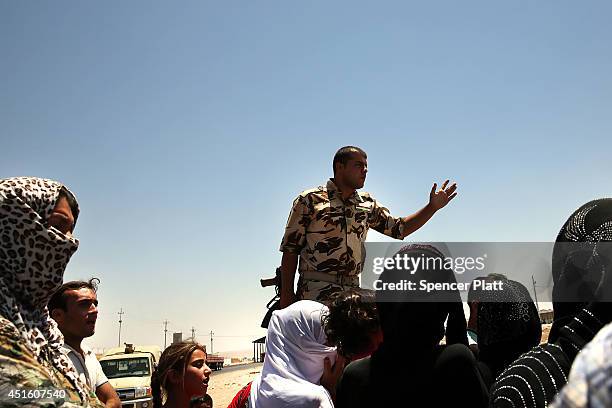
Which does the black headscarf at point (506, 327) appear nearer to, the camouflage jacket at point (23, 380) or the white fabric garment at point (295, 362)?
the white fabric garment at point (295, 362)

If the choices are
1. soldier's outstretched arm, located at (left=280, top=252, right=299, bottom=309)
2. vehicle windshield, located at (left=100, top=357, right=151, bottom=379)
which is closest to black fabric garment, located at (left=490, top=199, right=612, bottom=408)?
soldier's outstretched arm, located at (left=280, top=252, right=299, bottom=309)

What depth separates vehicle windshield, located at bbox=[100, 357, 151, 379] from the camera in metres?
16.7

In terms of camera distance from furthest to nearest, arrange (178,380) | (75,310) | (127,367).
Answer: (127,367) → (75,310) → (178,380)

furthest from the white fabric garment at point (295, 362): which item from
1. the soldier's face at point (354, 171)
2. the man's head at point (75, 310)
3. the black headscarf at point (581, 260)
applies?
the man's head at point (75, 310)

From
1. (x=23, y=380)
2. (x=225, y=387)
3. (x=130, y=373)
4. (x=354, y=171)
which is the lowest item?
(x=225, y=387)

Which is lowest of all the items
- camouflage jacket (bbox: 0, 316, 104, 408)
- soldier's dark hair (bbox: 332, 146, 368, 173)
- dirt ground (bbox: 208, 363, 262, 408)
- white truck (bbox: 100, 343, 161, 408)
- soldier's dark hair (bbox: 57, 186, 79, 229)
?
dirt ground (bbox: 208, 363, 262, 408)

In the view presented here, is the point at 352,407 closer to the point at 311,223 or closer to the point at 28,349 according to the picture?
the point at 28,349

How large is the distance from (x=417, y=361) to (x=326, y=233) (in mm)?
2185

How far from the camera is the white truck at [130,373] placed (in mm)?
15945

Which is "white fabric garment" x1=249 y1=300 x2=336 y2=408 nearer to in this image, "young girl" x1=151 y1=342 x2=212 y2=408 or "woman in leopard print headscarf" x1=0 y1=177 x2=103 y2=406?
"woman in leopard print headscarf" x1=0 y1=177 x2=103 y2=406

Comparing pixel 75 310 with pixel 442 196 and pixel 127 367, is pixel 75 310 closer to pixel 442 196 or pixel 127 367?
pixel 442 196

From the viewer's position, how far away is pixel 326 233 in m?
4.48

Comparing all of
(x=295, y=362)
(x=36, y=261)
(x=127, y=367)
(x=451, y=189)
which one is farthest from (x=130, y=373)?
(x=36, y=261)

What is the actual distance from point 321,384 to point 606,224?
1.83 m
